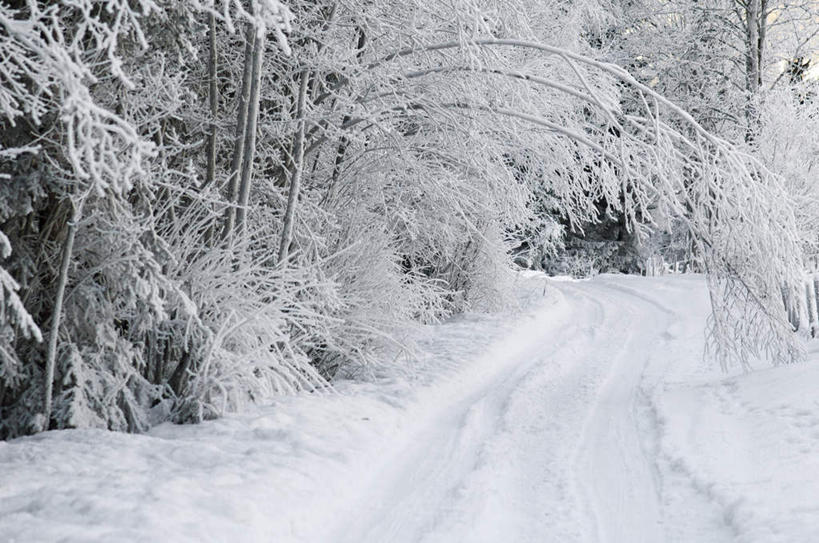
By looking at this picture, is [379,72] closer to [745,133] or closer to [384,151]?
[384,151]

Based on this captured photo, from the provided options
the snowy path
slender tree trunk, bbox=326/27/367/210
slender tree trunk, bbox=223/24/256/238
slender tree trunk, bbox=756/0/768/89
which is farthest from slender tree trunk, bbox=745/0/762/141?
slender tree trunk, bbox=223/24/256/238

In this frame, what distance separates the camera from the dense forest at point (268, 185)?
454 cm

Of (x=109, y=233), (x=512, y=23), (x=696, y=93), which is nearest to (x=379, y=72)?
(x=512, y=23)

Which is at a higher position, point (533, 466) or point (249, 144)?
point (249, 144)

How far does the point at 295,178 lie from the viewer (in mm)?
7070

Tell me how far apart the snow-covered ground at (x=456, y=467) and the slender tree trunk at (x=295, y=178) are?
145 cm

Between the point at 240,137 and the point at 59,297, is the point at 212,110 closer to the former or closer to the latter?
the point at 240,137

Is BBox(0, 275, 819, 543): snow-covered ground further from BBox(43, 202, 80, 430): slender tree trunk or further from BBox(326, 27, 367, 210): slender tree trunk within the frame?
BBox(326, 27, 367, 210): slender tree trunk

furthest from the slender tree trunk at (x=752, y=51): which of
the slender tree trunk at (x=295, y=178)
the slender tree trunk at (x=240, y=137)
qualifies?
the slender tree trunk at (x=240, y=137)

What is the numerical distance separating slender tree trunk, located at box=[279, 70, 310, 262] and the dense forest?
0.07ft

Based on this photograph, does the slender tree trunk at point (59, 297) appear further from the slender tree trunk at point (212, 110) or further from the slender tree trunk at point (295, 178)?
the slender tree trunk at point (295, 178)

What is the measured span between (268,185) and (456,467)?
3.61 meters

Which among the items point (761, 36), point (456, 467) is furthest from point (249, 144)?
point (761, 36)

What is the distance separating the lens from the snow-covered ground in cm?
393
